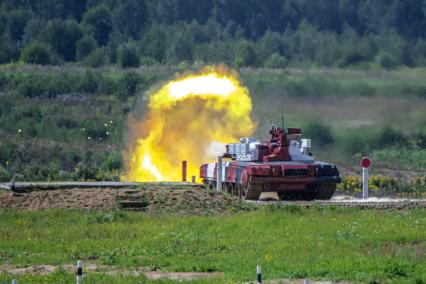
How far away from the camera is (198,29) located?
3927 inches

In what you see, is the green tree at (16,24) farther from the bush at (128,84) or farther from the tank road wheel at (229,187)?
the tank road wheel at (229,187)

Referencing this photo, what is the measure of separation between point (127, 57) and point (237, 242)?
54826 mm

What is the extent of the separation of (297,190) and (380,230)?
1290 centimetres

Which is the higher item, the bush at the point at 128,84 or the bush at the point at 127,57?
the bush at the point at 127,57

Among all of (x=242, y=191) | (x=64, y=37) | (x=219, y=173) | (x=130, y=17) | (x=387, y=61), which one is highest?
(x=130, y=17)

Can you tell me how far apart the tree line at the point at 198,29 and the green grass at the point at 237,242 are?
101ft

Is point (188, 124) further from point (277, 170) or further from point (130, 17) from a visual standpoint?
point (130, 17)

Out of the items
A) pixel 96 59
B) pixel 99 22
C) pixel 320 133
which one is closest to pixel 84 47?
pixel 96 59

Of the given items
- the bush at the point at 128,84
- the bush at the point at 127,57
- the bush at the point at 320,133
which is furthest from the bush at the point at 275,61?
the bush at the point at 320,133

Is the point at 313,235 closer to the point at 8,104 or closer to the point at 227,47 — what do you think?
the point at 8,104

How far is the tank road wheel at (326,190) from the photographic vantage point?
49531 mm

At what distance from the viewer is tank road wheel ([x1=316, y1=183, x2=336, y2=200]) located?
163 feet

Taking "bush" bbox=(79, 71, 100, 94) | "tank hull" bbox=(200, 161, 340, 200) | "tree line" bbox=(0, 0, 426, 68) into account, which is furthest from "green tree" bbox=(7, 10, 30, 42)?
"tank hull" bbox=(200, 161, 340, 200)

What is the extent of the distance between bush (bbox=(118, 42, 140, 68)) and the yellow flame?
2763cm
